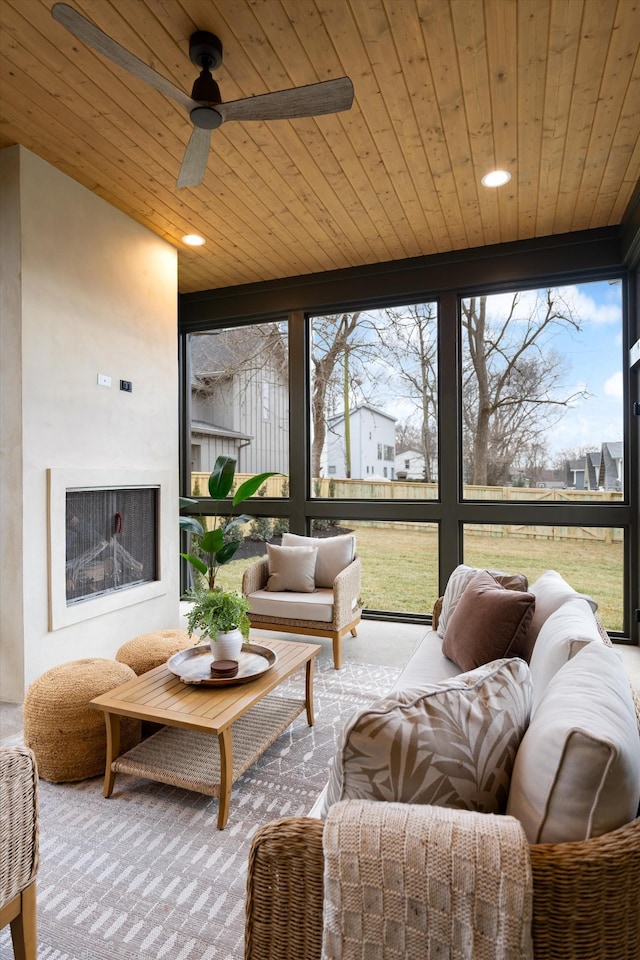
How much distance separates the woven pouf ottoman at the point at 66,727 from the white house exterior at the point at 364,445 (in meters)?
3.05

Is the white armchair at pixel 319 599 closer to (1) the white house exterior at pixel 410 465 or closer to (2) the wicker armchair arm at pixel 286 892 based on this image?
(1) the white house exterior at pixel 410 465

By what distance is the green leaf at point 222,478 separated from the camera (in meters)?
4.56

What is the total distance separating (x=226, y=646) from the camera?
240 centimetres

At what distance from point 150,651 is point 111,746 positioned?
0.66 meters

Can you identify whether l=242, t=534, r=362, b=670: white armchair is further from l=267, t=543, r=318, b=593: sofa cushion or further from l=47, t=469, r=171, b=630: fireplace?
l=47, t=469, r=171, b=630: fireplace

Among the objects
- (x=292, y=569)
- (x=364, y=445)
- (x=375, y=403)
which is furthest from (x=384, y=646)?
(x=375, y=403)

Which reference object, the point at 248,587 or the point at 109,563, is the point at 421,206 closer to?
the point at 248,587

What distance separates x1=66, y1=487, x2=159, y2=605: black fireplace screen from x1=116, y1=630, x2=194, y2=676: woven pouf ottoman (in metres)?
0.82

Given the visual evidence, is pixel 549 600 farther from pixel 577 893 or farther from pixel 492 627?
pixel 577 893

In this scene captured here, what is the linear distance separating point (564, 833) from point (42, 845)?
5.97 ft

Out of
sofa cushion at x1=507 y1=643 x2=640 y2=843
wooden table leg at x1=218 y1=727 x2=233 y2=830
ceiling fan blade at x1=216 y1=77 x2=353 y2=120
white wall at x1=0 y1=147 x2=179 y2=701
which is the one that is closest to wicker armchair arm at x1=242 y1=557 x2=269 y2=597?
white wall at x1=0 y1=147 x2=179 y2=701

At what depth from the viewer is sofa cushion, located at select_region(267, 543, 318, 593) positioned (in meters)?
3.96

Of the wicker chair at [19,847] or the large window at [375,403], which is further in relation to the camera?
the large window at [375,403]

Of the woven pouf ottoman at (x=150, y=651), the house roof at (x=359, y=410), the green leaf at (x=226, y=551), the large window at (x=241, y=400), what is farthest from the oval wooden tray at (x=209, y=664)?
the house roof at (x=359, y=410)
